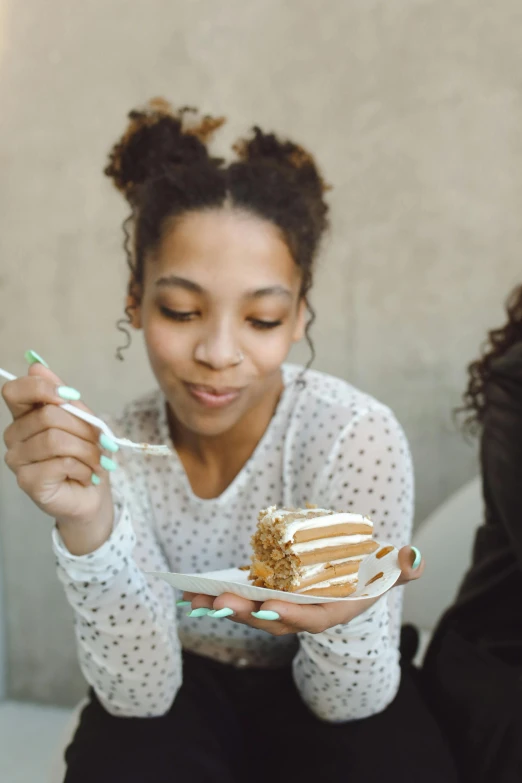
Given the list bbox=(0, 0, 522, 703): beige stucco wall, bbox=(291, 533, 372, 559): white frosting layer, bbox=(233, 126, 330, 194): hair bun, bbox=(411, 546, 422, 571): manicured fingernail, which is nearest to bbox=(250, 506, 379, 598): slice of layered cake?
bbox=(291, 533, 372, 559): white frosting layer

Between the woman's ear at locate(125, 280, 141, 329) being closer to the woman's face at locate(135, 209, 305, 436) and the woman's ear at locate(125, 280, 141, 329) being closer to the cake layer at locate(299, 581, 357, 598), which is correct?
the woman's face at locate(135, 209, 305, 436)

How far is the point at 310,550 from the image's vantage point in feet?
2.21

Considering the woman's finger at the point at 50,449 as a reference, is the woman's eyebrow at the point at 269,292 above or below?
above

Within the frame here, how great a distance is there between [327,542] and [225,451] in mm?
282

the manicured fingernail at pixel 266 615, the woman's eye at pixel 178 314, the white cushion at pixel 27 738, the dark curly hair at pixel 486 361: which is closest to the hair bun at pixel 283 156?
the woman's eye at pixel 178 314

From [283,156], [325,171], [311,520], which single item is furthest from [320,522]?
[325,171]

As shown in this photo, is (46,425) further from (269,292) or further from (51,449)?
(269,292)

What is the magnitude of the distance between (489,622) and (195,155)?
0.68m

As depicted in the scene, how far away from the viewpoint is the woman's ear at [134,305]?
89 cm

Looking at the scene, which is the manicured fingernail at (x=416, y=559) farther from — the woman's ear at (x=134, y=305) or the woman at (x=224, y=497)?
the woman's ear at (x=134, y=305)

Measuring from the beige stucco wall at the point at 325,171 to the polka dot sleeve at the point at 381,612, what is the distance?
452mm

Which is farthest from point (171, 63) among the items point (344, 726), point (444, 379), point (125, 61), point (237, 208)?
point (344, 726)

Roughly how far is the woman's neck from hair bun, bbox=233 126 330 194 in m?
0.26

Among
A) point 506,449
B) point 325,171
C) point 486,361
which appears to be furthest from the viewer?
point 325,171
